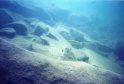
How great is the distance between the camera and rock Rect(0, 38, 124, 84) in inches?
183

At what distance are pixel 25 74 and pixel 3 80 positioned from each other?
694 mm

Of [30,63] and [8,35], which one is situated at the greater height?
[8,35]

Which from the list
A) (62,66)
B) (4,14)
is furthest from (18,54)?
(4,14)

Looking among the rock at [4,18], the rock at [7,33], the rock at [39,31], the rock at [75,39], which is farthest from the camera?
the rock at [75,39]

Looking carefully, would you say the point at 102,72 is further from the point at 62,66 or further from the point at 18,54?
the point at 18,54

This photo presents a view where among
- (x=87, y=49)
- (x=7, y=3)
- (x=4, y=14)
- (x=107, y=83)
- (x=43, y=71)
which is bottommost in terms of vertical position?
(x=107, y=83)

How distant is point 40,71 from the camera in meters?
4.89

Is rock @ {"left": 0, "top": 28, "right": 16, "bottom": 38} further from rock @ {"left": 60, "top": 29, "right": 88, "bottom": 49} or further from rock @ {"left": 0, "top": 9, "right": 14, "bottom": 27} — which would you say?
rock @ {"left": 60, "top": 29, "right": 88, "bottom": 49}

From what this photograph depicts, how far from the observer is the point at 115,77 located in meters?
5.69

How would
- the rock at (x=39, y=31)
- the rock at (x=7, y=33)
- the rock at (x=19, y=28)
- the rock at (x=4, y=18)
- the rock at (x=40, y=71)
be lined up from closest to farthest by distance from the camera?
the rock at (x=40, y=71) < the rock at (x=7, y=33) < the rock at (x=19, y=28) < the rock at (x=4, y=18) < the rock at (x=39, y=31)

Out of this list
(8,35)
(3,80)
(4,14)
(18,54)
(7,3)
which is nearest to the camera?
(3,80)

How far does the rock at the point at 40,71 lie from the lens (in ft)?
15.3

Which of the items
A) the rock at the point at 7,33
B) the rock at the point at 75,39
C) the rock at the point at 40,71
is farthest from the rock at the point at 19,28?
the rock at the point at 40,71

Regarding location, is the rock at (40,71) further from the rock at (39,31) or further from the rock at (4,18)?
the rock at (4,18)
